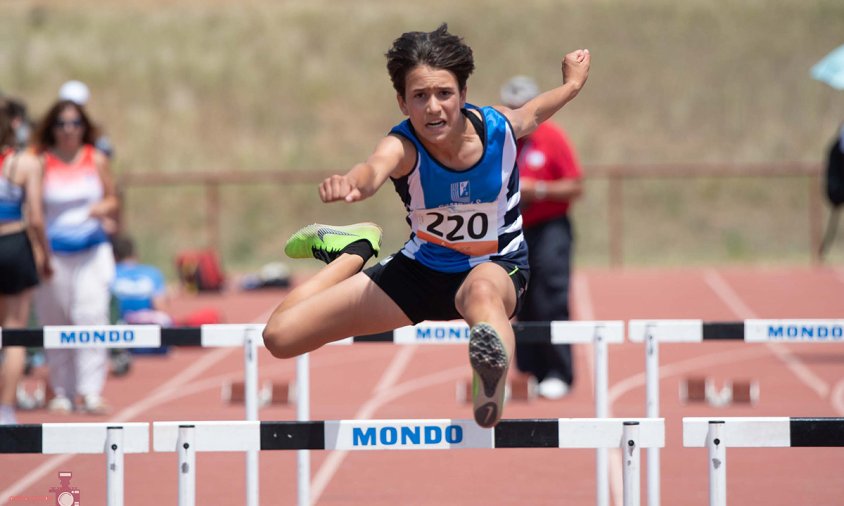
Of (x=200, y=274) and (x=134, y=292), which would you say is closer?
(x=134, y=292)

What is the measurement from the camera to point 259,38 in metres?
36.8

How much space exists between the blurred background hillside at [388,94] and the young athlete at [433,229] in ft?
67.5

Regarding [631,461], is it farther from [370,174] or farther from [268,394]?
[268,394]

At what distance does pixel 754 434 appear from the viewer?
3902mm

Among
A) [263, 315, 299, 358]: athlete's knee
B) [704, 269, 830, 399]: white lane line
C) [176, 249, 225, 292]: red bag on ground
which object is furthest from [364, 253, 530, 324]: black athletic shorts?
[176, 249, 225, 292]: red bag on ground

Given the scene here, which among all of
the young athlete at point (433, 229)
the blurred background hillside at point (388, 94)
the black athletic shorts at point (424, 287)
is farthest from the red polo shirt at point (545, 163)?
the blurred background hillside at point (388, 94)

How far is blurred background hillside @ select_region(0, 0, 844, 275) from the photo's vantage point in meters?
28.6

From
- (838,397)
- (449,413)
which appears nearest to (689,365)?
(838,397)

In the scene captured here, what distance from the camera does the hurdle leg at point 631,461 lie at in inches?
153

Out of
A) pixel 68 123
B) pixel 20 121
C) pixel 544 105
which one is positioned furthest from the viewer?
pixel 20 121

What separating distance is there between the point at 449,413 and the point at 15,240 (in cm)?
301

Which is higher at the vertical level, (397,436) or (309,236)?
(309,236)

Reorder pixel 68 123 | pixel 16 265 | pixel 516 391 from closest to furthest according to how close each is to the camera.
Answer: pixel 16 265, pixel 68 123, pixel 516 391

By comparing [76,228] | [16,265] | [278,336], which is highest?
[76,228]
